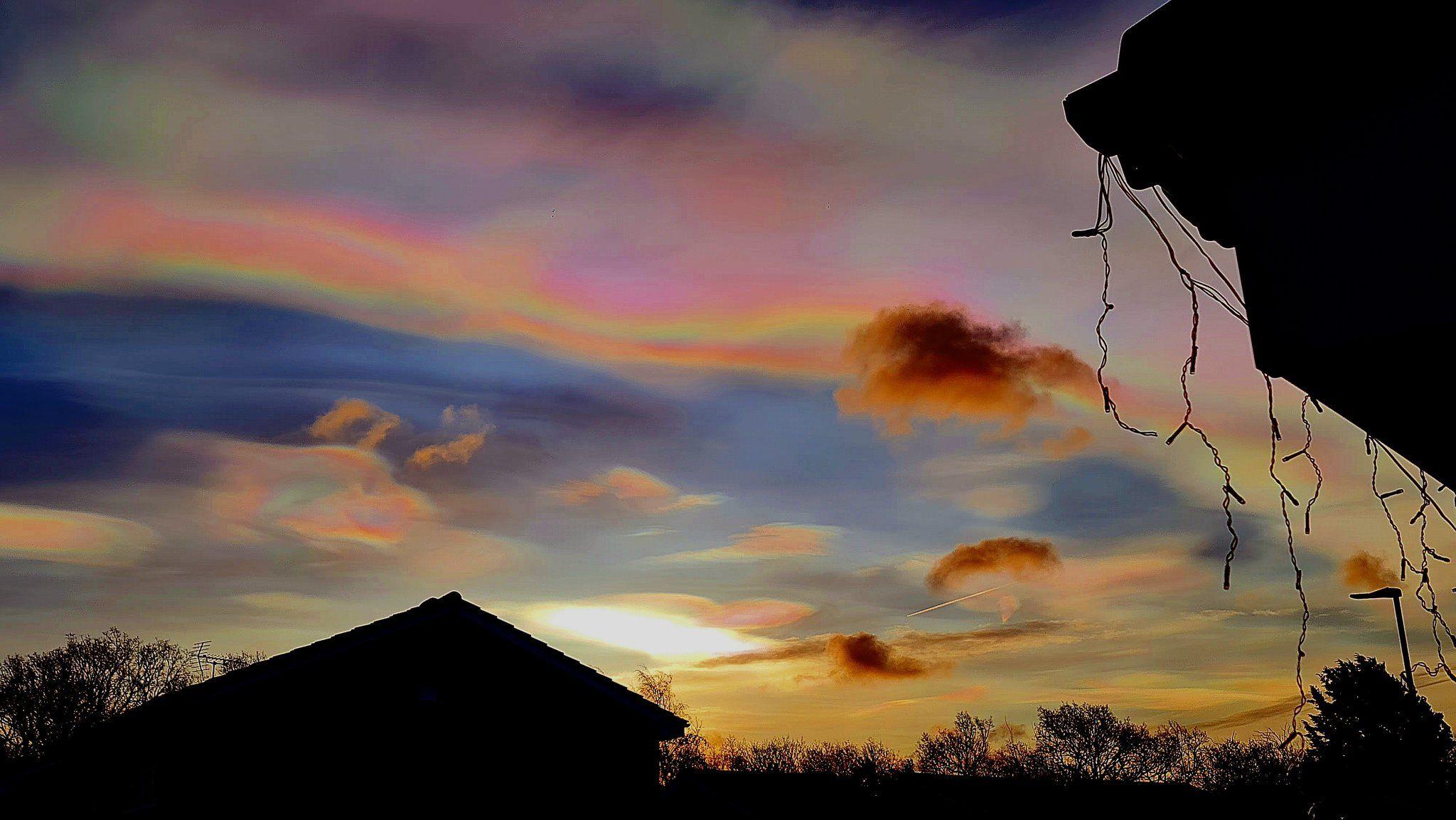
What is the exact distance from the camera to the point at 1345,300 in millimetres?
3195

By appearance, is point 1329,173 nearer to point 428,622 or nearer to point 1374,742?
point 428,622

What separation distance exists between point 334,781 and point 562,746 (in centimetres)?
402

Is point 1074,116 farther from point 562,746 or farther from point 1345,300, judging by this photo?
point 562,746

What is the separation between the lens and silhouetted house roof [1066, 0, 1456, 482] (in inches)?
122

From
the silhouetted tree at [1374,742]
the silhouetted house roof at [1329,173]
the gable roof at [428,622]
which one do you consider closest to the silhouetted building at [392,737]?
the gable roof at [428,622]

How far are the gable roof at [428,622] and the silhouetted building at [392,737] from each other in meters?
0.02

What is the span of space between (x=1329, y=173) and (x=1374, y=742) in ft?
172

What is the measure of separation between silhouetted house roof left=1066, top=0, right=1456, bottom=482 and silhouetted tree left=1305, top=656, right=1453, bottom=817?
45.7 metres

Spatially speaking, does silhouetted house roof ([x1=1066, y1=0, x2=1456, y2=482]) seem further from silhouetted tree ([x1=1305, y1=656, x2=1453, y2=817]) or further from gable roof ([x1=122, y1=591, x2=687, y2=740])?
silhouetted tree ([x1=1305, y1=656, x2=1453, y2=817])

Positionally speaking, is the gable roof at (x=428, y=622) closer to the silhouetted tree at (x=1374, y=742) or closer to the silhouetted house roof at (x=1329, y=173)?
the silhouetted house roof at (x=1329, y=173)

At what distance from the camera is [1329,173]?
332cm

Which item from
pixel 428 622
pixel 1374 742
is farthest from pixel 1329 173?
pixel 1374 742

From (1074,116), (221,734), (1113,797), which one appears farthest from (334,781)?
(1113,797)

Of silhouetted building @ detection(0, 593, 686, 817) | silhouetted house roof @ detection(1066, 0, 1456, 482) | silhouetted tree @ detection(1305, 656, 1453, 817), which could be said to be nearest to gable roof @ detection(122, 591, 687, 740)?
silhouetted building @ detection(0, 593, 686, 817)
